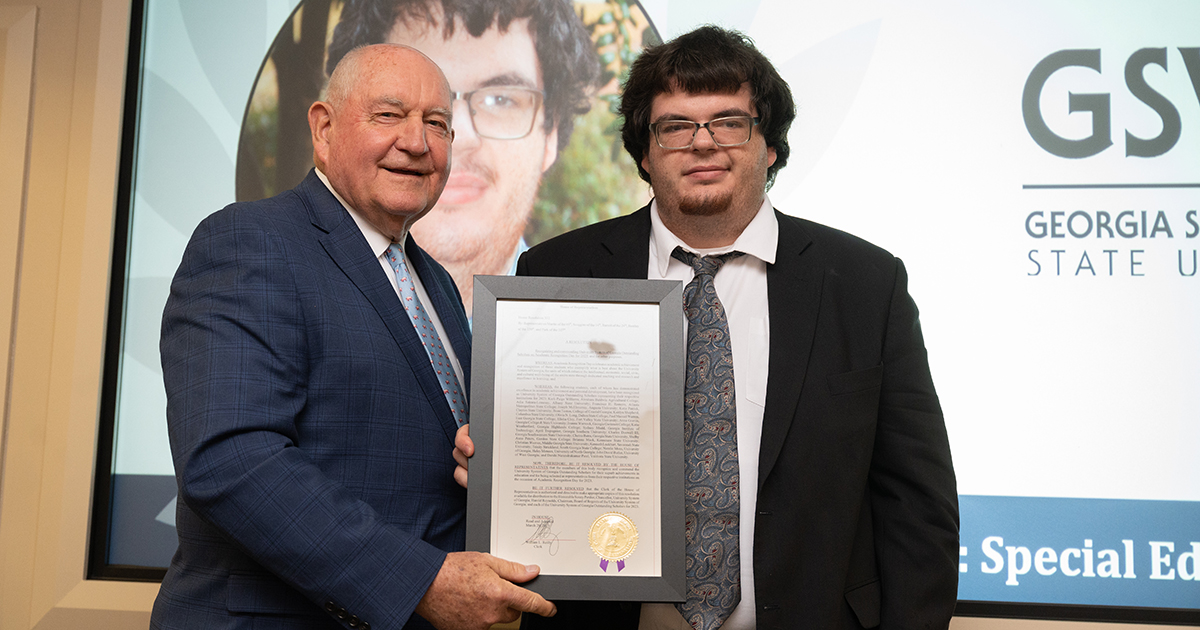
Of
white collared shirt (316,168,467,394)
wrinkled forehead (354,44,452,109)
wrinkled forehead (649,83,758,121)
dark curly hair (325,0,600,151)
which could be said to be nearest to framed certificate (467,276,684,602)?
white collared shirt (316,168,467,394)

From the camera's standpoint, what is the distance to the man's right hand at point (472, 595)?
1336 mm

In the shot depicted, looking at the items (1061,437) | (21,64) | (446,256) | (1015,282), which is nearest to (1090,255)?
(1015,282)

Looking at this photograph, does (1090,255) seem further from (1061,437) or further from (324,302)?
(324,302)

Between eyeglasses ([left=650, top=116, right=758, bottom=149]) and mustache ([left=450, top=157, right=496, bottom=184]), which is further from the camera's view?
mustache ([left=450, top=157, right=496, bottom=184])

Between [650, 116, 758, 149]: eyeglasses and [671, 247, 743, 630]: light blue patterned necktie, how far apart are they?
0.41 m

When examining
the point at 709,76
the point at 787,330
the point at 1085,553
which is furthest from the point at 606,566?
the point at 1085,553

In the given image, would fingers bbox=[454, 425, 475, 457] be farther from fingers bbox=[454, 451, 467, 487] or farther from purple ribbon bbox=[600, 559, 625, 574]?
purple ribbon bbox=[600, 559, 625, 574]

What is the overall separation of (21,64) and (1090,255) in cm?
395

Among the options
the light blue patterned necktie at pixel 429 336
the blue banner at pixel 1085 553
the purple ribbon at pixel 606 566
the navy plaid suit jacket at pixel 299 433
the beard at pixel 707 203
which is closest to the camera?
the navy plaid suit jacket at pixel 299 433

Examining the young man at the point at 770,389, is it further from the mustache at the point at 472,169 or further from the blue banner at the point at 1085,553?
the blue banner at the point at 1085,553

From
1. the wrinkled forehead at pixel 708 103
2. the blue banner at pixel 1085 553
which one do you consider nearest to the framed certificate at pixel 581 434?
the wrinkled forehead at pixel 708 103

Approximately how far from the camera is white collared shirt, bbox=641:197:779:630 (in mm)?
1649

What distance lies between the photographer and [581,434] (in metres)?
1.48
